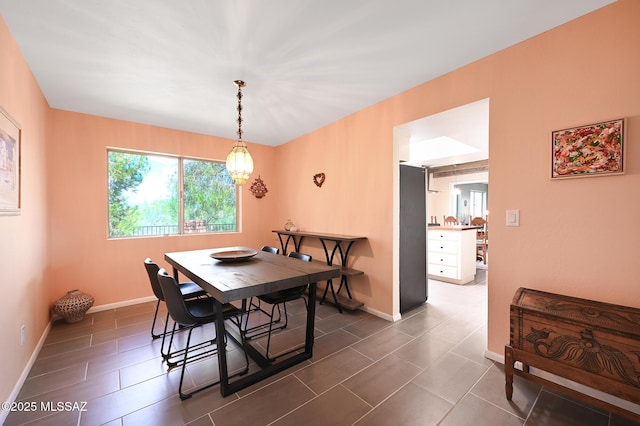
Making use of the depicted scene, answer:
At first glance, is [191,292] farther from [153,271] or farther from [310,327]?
[310,327]

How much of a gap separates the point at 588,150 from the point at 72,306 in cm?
492

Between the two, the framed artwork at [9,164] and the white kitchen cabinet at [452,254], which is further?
the white kitchen cabinet at [452,254]

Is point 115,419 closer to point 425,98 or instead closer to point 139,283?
point 139,283

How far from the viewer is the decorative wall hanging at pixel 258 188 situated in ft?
15.7

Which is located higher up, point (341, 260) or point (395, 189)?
point (395, 189)

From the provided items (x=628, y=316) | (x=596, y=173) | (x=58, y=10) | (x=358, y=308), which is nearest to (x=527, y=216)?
(x=596, y=173)

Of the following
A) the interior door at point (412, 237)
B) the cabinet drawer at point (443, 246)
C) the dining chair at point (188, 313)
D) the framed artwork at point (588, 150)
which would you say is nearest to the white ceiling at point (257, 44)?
the framed artwork at point (588, 150)

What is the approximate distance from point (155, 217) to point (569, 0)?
15.8 feet

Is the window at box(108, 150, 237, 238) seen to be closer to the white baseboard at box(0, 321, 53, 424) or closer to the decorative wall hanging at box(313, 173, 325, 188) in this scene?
the white baseboard at box(0, 321, 53, 424)

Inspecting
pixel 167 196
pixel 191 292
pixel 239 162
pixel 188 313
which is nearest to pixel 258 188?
pixel 167 196

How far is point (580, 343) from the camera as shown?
1510 mm

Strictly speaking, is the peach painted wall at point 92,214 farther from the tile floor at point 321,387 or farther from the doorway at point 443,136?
the doorway at point 443,136

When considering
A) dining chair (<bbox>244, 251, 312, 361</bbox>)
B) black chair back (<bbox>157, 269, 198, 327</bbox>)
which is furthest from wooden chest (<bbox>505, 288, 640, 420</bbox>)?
black chair back (<bbox>157, 269, 198, 327</bbox>)

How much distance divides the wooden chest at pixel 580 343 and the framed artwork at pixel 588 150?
0.85 metres
